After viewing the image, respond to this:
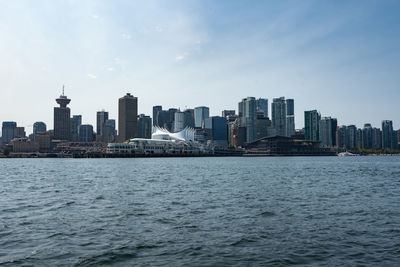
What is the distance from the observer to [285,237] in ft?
55.7

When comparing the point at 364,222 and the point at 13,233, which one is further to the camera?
the point at 364,222

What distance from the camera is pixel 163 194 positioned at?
33.2m

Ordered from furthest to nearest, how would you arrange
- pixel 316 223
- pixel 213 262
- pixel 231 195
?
pixel 231 195
pixel 316 223
pixel 213 262

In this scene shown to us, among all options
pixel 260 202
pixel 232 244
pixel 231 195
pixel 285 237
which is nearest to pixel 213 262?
pixel 232 244

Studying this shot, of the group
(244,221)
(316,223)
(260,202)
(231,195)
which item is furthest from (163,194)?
(316,223)

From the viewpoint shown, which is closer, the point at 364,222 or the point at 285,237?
the point at 285,237

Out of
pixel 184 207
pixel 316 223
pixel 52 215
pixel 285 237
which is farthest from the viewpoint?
pixel 184 207

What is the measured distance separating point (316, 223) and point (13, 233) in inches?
612

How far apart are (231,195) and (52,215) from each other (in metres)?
15.5

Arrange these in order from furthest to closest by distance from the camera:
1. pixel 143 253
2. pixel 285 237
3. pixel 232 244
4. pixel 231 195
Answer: pixel 231 195 < pixel 285 237 < pixel 232 244 < pixel 143 253

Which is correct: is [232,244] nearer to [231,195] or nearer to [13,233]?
[13,233]

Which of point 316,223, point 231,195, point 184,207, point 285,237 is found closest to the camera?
point 285,237

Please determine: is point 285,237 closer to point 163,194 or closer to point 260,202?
point 260,202

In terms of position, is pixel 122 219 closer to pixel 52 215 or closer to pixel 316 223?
pixel 52 215
